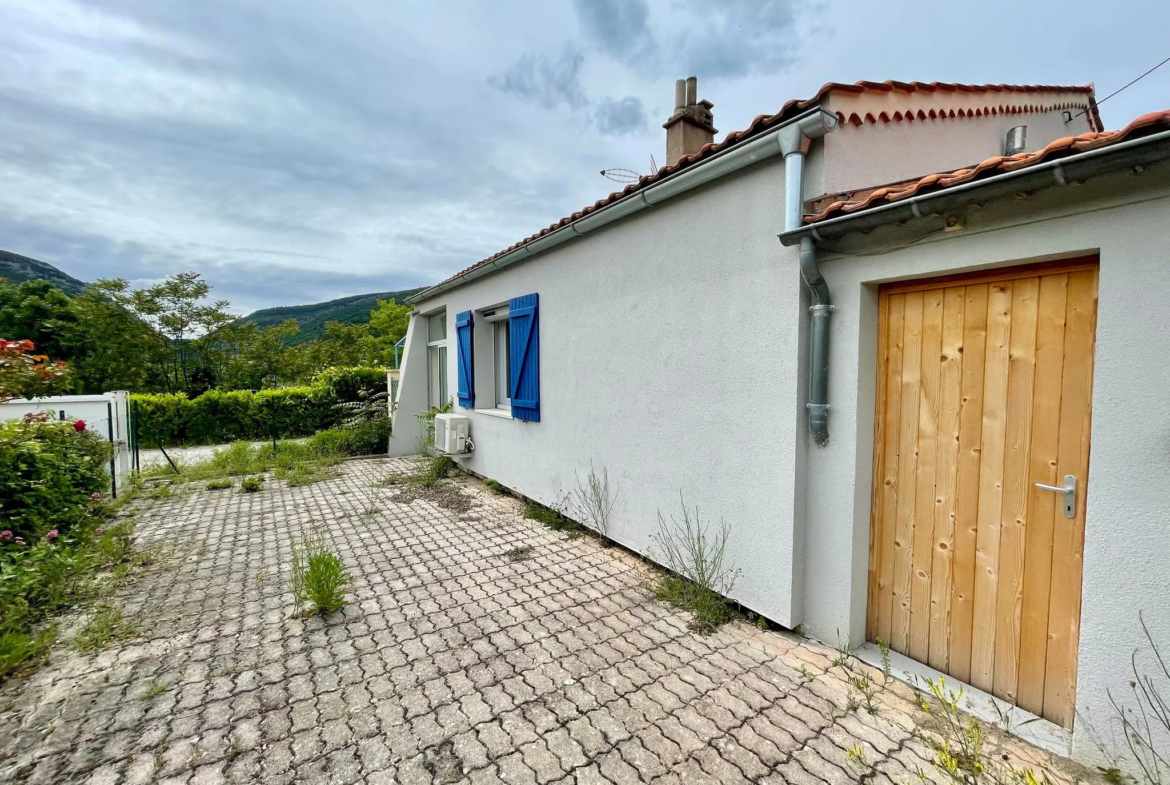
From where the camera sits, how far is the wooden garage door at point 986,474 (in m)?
2.24

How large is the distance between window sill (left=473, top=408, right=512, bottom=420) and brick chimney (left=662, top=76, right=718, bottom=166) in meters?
4.15

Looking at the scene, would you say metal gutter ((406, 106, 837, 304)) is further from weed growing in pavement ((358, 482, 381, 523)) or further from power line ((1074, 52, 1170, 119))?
power line ((1074, 52, 1170, 119))

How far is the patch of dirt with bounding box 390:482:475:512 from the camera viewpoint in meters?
6.60

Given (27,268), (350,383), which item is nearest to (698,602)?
(350,383)

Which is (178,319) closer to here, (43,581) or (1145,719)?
(43,581)

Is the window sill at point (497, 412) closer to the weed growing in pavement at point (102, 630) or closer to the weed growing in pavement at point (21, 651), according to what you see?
the weed growing in pavement at point (102, 630)

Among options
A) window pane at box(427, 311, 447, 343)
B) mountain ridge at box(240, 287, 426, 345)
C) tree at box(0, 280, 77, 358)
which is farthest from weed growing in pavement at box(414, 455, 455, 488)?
mountain ridge at box(240, 287, 426, 345)

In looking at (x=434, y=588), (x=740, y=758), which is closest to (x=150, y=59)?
(x=434, y=588)

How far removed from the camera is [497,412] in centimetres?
759

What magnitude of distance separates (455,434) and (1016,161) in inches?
295

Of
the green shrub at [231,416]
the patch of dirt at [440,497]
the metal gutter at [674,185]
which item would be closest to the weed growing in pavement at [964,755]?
the metal gutter at [674,185]

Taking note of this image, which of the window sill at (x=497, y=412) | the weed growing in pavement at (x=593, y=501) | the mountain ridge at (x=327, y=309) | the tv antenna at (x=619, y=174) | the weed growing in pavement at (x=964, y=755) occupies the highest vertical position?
the mountain ridge at (x=327, y=309)

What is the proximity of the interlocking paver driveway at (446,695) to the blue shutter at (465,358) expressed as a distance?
13.1 feet

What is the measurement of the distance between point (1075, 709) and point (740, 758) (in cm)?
151
